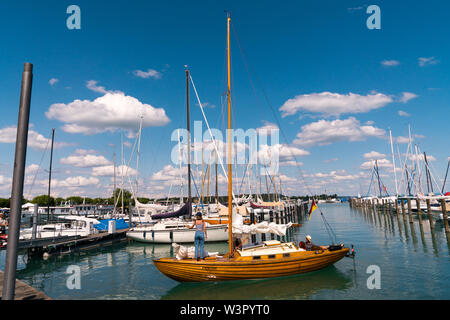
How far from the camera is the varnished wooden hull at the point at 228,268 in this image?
13383 mm

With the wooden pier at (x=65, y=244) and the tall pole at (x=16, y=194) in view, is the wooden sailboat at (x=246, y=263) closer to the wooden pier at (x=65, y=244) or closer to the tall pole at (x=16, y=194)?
the tall pole at (x=16, y=194)

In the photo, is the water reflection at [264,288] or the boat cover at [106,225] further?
the boat cover at [106,225]

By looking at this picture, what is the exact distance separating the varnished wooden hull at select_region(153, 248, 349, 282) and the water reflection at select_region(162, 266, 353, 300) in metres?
0.36

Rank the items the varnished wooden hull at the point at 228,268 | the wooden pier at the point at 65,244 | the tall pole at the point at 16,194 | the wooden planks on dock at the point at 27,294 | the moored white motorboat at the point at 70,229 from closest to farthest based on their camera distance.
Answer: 1. the tall pole at the point at 16,194
2. the wooden planks on dock at the point at 27,294
3. the varnished wooden hull at the point at 228,268
4. the wooden pier at the point at 65,244
5. the moored white motorboat at the point at 70,229

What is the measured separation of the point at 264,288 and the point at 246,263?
4.98 feet

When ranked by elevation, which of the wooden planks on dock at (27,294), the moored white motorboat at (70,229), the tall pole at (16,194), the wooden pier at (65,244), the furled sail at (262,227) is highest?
the tall pole at (16,194)

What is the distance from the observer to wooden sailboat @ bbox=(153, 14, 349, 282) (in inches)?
529

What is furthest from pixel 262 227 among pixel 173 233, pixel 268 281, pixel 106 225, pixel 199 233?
pixel 106 225

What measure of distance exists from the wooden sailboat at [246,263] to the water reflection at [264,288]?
367 mm

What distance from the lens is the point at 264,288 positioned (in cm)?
1349

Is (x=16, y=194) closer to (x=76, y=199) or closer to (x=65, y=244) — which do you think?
(x=65, y=244)

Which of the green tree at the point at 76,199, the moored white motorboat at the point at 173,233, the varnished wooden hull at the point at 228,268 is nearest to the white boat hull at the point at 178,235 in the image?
the moored white motorboat at the point at 173,233
